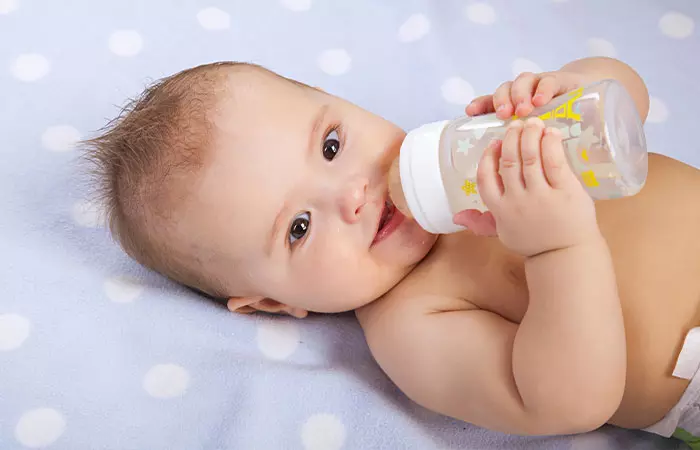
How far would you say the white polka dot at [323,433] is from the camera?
1188 millimetres

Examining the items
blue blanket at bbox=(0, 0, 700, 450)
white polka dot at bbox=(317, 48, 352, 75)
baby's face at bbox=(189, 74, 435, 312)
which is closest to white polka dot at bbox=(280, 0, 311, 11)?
blue blanket at bbox=(0, 0, 700, 450)

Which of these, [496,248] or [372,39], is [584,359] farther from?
[372,39]

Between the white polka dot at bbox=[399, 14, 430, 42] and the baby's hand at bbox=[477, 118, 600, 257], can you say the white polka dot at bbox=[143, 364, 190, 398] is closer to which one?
the baby's hand at bbox=[477, 118, 600, 257]

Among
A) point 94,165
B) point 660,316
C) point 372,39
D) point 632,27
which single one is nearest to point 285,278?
point 94,165

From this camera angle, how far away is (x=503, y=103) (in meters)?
1.13

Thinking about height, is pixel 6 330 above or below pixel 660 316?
below

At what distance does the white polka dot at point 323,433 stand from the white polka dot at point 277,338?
14 cm

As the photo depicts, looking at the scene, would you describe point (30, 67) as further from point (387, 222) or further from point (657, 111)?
point (657, 111)

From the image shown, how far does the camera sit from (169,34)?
1712 millimetres

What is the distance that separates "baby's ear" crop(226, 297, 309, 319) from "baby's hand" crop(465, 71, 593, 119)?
1.48ft

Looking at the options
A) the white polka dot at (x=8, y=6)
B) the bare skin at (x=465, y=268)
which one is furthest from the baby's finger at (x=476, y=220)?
the white polka dot at (x=8, y=6)

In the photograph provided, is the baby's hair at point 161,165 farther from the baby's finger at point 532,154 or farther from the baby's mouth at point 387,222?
the baby's finger at point 532,154

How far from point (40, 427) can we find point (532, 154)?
826 mm

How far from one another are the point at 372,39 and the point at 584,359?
99 centimetres
